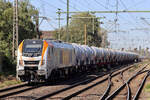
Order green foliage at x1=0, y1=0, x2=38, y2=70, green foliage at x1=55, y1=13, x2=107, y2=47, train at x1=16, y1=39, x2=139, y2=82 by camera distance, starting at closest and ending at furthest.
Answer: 1. train at x1=16, y1=39, x2=139, y2=82
2. green foliage at x1=0, y1=0, x2=38, y2=70
3. green foliage at x1=55, y1=13, x2=107, y2=47

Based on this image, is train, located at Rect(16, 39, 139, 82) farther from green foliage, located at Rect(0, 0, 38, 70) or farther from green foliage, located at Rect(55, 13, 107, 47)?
green foliage, located at Rect(55, 13, 107, 47)

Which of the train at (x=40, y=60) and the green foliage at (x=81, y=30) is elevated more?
the green foliage at (x=81, y=30)

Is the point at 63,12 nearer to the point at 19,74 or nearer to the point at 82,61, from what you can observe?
the point at 82,61

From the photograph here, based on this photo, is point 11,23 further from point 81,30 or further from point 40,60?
point 81,30

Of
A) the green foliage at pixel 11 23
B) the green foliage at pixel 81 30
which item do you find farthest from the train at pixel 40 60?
the green foliage at pixel 81 30

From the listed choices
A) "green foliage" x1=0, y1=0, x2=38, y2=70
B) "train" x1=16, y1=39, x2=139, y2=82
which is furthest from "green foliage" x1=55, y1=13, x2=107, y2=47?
"train" x1=16, y1=39, x2=139, y2=82

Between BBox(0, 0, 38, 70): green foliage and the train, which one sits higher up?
BBox(0, 0, 38, 70): green foliage

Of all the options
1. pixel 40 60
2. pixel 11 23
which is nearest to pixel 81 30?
pixel 11 23

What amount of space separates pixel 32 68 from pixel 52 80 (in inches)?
123

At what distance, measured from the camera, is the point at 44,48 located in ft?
58.7

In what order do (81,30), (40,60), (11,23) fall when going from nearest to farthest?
(40,60) < (11,23) < (81,30)

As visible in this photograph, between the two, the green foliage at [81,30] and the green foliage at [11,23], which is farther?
the green foliage at [81,30]

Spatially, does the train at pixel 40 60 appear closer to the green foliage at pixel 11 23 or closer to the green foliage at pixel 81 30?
the green foliage at pixel 11 23

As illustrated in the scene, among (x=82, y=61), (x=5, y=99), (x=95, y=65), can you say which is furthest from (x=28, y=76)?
(x=95, y=65)
